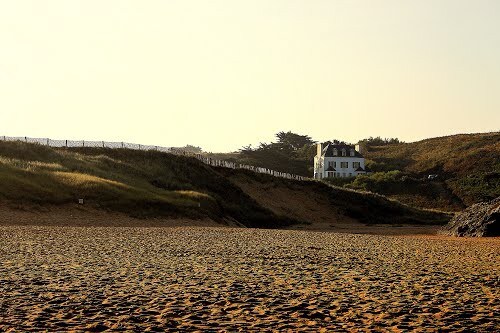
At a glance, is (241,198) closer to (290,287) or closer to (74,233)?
(74,233)

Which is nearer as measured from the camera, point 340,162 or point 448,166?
point 448,166

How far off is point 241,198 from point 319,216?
10350mm

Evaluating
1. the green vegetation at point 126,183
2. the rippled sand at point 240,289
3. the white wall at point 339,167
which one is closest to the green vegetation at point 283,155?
the white wall at point 339,167

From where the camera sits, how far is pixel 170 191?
63.3m

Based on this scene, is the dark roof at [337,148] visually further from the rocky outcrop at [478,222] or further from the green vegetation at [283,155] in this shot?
the rocky outcrop at [478,222]

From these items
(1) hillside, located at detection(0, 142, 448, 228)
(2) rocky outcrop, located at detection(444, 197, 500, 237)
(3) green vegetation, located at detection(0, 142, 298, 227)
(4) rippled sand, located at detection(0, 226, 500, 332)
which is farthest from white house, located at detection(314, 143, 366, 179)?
(4) rippled sand, located at detection(0, 226, 500, 332)

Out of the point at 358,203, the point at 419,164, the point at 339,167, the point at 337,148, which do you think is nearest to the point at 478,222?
the point at 358,203

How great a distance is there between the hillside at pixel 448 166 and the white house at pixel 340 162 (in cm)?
638

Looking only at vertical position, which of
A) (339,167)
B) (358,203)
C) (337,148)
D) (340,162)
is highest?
(337,148)

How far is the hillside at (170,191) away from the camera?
5128cm

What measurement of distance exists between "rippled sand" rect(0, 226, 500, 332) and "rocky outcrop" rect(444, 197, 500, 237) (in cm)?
1741

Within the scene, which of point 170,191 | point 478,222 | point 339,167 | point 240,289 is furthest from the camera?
point 339,167

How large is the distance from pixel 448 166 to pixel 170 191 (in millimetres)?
81940

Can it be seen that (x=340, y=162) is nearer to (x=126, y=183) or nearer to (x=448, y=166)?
(x=448, y=166)
